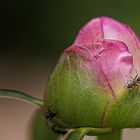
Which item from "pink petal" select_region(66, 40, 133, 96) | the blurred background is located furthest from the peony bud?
the blurred background

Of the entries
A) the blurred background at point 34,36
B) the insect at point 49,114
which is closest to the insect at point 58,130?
the insect at point 49,114

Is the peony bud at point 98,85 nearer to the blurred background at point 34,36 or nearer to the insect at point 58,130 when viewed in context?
the insect at point 58,130

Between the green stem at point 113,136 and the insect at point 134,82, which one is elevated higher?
the insect at point 134,82

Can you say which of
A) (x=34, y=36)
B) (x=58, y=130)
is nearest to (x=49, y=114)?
(x=58, y=130)

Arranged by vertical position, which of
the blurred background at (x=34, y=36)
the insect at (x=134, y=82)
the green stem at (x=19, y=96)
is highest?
the insect at (x=134, y=82)

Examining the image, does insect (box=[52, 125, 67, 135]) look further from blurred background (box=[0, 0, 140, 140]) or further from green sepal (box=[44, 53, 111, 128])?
blurred background (box=[0, 0, 140, 140])

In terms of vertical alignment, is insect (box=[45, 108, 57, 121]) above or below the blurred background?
above

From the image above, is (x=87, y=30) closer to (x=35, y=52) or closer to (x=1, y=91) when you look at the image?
(x=1, y=91)

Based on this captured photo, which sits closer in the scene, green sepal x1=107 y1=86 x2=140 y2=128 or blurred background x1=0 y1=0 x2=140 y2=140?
green sepal x1=107 y1=86 x2=140 y2=128
